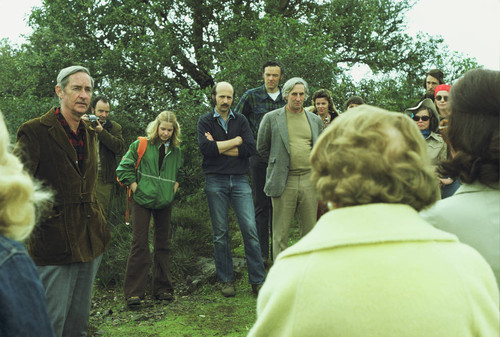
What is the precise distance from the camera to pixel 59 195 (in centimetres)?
365

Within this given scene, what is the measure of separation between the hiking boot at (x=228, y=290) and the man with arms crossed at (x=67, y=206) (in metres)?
2.61

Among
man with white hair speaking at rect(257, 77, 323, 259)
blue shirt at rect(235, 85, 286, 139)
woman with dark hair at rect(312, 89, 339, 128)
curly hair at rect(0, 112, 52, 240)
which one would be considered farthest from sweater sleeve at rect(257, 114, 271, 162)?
curly hair at rect(0, 112, 52, 240)

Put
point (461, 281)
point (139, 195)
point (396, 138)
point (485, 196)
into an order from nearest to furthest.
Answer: point (461, 281) < point (396, 138) < point (485, 196) < point (139, 195)

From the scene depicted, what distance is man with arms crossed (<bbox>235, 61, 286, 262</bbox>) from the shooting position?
23.2 ft

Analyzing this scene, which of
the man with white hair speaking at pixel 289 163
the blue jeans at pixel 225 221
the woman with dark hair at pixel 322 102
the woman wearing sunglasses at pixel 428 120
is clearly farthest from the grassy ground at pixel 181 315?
the woman wearing sunglasses at pixel 428 120

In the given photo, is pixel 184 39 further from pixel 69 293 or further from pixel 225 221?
pixel 69 293

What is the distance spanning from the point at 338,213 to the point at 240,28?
13.8 meters

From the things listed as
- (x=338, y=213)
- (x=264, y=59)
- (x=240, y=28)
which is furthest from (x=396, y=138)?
(x=240, y=28)

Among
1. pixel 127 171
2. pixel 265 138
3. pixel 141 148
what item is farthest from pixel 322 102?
pixel 127 171

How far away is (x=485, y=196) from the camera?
2096 millimetres

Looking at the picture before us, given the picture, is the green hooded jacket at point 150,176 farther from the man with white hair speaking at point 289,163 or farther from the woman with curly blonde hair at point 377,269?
the woman with curly blonde hair at point 377,269

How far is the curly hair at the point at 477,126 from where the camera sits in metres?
2.09

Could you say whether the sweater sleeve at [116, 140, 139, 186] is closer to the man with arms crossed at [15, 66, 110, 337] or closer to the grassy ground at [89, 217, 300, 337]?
the grassy ground at [89, 217, 300, 337]

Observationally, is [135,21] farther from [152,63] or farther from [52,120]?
[52,120]
